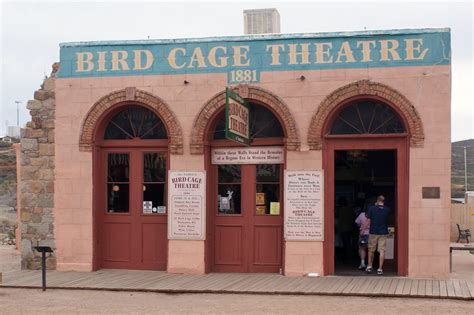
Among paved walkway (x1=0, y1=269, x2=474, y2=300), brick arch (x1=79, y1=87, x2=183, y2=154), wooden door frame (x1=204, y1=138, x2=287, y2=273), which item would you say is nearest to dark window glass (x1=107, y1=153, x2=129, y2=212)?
brick arch (x1=79, y1=87, x2=183, y2=154)

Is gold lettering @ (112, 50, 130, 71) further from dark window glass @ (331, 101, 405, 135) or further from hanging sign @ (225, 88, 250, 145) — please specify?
dark window glass @ (331, 101, 405, 135)

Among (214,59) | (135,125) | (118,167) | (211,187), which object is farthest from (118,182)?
(214,59)

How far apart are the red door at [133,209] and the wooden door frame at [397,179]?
346cm

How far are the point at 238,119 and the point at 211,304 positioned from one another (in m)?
3.62

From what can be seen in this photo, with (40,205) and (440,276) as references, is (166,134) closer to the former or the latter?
(40,205)

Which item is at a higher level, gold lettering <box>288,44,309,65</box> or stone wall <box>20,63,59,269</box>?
gold lettering <box>288,44,309,65</box>

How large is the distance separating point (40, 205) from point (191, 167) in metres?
3.47

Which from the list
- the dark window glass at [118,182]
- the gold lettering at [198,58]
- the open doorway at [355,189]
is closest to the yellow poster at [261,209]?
the open doorway at [355,189]

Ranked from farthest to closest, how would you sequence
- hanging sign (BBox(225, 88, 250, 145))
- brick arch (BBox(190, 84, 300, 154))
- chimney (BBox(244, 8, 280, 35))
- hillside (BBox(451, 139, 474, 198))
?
hillside (BBox(451, 139, 474, 198)) → chimney (BBox(244, 8, 280, 35)) → brick arch (BBox(190, 84, 300, 154)) → hanging sign (BBox(225, 88, 250, 145))

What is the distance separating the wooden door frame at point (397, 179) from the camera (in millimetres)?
13289

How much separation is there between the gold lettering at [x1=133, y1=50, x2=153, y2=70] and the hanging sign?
92.7 inches

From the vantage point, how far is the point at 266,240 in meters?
14.2

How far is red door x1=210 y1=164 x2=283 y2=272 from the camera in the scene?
14.2 metres

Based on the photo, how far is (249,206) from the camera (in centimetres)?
1420
